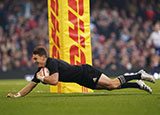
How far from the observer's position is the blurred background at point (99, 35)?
18.1m

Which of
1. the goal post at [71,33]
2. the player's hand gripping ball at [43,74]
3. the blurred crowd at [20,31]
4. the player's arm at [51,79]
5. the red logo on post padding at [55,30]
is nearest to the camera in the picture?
the player's arm at [51,79]

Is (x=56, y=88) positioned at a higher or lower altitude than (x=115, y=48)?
lower

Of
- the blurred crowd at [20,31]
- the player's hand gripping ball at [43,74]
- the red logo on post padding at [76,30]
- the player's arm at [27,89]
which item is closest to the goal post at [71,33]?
the red logo on post padding at [76,30]

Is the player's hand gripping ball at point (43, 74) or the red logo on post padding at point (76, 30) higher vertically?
the red logo on post padding at point (76, 30)

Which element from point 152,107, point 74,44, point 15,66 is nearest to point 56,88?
point 74,44

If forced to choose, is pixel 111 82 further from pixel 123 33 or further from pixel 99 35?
pixel 123 33

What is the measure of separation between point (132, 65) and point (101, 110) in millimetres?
13421

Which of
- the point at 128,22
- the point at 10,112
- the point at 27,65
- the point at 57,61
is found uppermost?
the point at 128,22

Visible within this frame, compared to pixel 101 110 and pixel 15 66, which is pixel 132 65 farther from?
pixel 101 110

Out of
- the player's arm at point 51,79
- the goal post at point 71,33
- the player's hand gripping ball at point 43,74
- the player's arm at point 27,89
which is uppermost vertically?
the goal post at point 71,33

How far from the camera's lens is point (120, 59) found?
18.9 metres

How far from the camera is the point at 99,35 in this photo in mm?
19469

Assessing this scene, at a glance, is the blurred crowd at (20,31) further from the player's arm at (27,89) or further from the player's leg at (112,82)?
the player's leg at (112,82)

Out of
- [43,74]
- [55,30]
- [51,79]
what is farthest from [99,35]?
[51,79]
